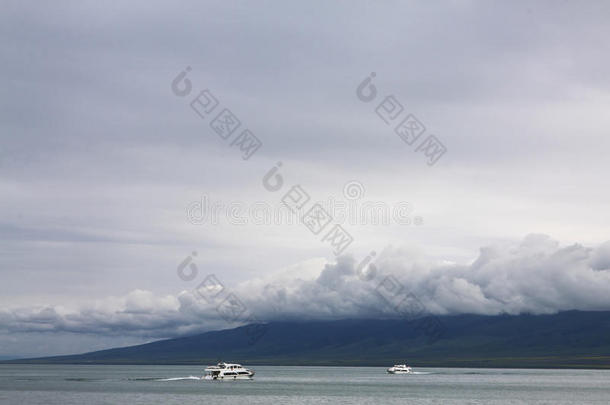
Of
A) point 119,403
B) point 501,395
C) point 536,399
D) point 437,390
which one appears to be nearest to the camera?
point 119,403

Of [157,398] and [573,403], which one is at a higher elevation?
[157,398]

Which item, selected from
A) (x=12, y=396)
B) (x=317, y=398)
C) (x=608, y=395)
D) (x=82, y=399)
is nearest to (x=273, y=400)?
(x=317, y=398)

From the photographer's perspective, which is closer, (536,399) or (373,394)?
(536,399)

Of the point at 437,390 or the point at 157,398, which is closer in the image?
the point at 157,398

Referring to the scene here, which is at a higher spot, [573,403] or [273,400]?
[273,400]

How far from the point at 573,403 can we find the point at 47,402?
336 feet

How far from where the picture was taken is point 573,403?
153m

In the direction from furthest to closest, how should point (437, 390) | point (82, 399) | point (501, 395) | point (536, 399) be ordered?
point (437, 390) → point (501, 395) → point (536, 399) → point (82, 399)

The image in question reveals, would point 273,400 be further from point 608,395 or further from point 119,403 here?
point 608,395

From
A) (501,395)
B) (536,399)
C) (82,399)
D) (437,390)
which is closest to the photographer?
(82,399)

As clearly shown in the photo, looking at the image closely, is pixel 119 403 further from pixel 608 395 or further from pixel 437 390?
pixel 608 395

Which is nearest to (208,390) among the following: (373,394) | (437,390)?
(373,394)

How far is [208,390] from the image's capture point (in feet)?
588

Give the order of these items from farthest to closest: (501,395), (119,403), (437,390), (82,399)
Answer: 1. (437,390)
2. (501,395)
3. (82,399)
4. (119,403)
